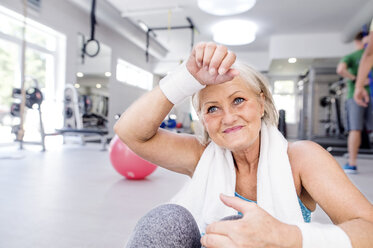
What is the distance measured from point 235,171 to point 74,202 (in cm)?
134

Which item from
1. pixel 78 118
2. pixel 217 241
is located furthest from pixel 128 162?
pixel 78 118

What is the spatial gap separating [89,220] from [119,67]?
7.40m

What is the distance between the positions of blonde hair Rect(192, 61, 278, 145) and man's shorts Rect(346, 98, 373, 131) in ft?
7.55

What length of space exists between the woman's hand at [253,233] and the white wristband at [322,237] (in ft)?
0.04

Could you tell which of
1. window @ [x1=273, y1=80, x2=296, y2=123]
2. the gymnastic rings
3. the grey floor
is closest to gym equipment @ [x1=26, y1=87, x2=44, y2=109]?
the gymnastic rings

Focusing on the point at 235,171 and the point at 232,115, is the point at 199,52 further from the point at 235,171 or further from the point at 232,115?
the point at 235,171

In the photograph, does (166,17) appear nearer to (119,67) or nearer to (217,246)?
(119,67)

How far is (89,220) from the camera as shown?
4.98 ft

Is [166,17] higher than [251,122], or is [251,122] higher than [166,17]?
[166,17]

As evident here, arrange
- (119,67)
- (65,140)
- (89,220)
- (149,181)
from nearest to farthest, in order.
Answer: (89,220) → (149,181) → (65,140) → (119,67)

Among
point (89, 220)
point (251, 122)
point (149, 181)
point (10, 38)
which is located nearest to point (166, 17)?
point (10, 38)

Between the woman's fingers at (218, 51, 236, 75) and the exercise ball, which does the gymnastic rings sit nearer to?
the exercise ball

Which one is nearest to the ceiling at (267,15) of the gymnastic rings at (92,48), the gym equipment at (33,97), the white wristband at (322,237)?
the gymnastic rings at (92,48)

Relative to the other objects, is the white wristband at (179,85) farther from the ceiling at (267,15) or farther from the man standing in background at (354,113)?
the ceiling at (267,15)
